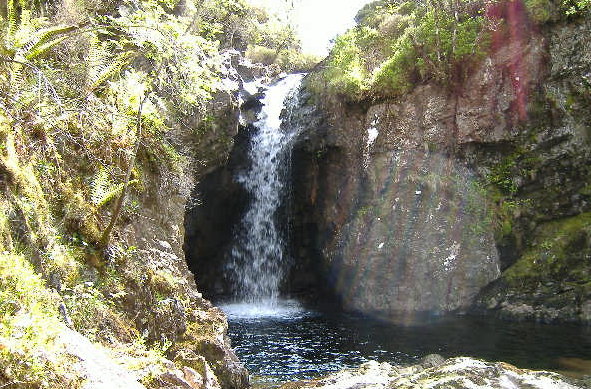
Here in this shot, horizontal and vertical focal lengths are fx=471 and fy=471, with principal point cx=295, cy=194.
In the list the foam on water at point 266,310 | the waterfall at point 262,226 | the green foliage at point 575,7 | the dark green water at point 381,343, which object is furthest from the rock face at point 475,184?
the waterfall at point 262,226

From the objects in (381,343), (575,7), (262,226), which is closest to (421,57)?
(575,7)

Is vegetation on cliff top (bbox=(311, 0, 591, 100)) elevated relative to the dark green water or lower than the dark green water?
elevated

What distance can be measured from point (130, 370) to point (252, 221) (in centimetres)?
1608

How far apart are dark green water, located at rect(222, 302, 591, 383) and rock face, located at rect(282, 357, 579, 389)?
89.4 inches

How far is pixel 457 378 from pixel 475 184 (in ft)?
34.6

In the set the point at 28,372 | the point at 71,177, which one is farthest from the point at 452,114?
the point at 28,372

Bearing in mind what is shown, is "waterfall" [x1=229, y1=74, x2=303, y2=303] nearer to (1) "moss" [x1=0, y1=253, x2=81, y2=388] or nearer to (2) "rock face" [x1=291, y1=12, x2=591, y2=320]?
(2) "rock face" [x1=291, y1=12, x2=591, y2=320]

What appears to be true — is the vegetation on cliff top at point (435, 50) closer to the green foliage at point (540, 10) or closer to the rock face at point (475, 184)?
the green foliage at point (540, 10)

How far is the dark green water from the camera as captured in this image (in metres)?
10.8

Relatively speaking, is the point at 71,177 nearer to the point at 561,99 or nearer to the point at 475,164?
the point at 475,164

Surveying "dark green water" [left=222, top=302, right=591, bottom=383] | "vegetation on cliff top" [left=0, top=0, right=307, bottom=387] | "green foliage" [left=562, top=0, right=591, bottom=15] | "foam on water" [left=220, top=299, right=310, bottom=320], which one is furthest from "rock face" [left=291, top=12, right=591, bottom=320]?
"vegetation on cliff top" [left=0, top=0, right=307, bottom=387]

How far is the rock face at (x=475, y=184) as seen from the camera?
14758mm

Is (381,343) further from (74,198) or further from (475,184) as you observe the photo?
(74,198)

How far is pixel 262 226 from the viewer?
20094mm
